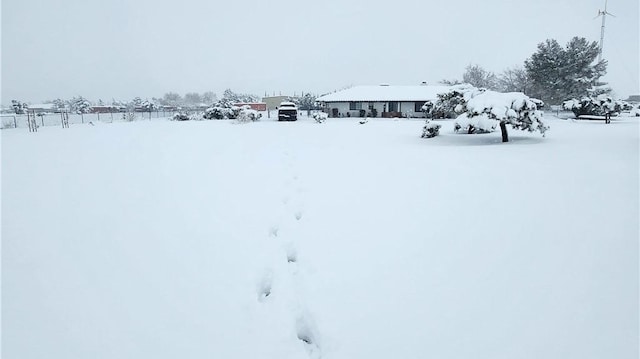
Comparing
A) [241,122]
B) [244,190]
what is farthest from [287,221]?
[241,122]

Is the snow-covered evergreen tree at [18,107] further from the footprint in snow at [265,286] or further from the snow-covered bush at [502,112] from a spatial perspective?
the footprint in snow at [265,286]

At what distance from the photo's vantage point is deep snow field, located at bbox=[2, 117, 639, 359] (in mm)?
2797

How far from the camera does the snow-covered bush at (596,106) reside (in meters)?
26.7

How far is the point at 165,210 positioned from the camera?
5.42 meters

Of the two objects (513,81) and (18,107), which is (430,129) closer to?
(513,81)

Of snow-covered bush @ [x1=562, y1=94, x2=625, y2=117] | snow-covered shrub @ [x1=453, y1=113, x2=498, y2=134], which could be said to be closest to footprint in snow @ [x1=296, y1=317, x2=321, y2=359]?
snow-covered shrub @ [x1=453, y1=113, x2=498, y2=134]

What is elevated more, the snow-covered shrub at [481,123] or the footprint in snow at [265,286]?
the snow-covered shrub at [481,123]

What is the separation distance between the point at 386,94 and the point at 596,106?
18.6m

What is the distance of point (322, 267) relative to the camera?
3854 millimetres

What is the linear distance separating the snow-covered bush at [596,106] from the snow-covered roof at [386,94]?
11414mm

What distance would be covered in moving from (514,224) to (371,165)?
4.67 metres

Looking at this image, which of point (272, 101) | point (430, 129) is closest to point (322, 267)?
point (430, 129)

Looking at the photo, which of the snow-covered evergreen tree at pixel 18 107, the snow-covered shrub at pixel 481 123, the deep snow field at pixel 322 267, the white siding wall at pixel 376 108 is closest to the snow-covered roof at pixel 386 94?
the white siding wall at pixel 376 108

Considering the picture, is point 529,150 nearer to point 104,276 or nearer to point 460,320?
point 460,320
